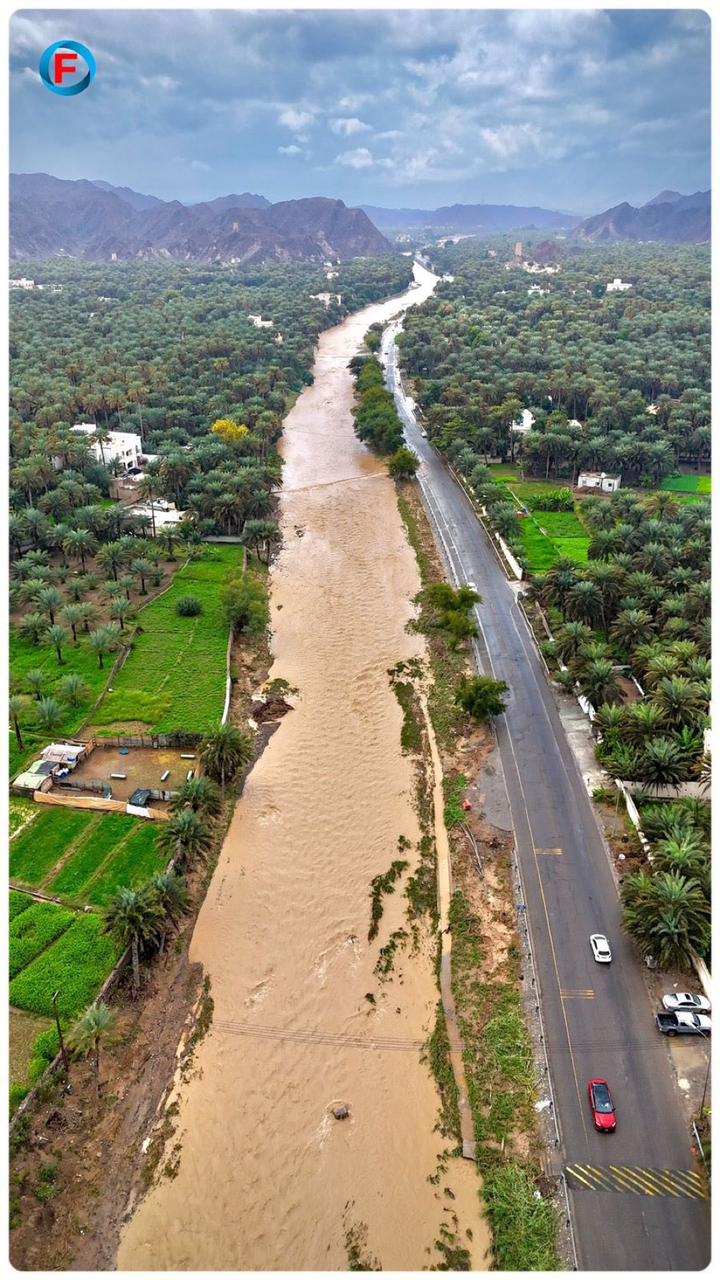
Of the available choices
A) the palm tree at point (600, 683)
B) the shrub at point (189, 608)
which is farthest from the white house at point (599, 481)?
the shrub at point (189, 608)

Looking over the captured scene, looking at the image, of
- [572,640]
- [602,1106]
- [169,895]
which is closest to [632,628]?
[572,640]

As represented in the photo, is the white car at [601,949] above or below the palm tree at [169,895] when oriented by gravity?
below

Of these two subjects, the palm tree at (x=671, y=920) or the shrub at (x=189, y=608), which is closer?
the palm tree at (x=671, y=920)

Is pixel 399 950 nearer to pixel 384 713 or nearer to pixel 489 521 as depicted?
pixel 384 713

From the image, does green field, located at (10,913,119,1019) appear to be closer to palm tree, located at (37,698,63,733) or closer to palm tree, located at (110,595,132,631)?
palm tree, located at (37,698,63,733)

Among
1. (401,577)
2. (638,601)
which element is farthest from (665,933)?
(401,577)

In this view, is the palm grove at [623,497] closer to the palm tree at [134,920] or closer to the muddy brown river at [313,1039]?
the muddy brown river at [313,1039]

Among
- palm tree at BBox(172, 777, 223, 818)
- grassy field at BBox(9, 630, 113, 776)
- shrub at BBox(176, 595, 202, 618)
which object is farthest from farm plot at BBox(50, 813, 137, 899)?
shrub at BBox(176, 595, 202, 618)

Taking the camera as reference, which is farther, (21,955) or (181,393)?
(181,393)
